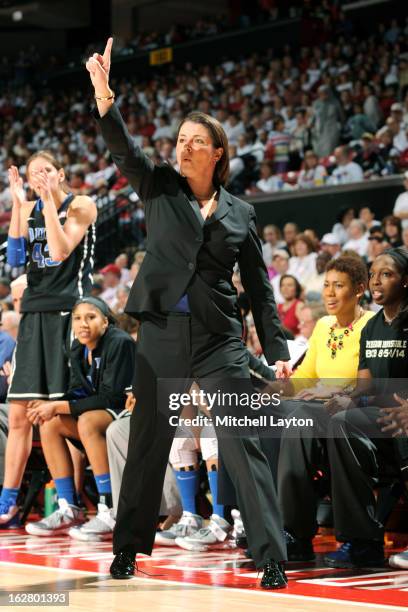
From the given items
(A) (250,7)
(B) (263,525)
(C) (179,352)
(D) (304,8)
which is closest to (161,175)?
(C) (179,352)

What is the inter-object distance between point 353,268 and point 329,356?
1.50 feet

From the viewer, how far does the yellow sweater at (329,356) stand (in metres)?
5.03

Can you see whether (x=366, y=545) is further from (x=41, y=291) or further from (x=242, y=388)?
(x=41, y=291)

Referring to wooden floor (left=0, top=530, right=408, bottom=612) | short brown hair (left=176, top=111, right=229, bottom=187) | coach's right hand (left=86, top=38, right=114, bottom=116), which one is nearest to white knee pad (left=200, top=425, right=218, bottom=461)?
wooden floor (left=0, top=530, right=408, bottom=612)

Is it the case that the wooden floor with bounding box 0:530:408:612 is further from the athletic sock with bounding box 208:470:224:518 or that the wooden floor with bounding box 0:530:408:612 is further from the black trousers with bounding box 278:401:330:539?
the athletic sock with bounding box 208:470:224:518

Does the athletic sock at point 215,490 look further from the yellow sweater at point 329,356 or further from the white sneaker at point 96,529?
the yellow sweater at point 329,356

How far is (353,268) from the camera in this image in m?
5.07

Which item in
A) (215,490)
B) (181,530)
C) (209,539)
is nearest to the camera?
(209,539)

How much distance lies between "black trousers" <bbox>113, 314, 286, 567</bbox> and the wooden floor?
25cm

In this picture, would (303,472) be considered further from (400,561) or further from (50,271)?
(50,271)

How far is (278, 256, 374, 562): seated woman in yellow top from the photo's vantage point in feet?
15.2

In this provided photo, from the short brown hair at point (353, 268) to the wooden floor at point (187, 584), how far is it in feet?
4.52

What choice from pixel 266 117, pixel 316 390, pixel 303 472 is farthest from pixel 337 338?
pixel 266 117

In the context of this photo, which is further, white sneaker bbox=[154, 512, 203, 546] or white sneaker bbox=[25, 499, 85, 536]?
white sneaker bbox=[25, 499, 85, 536]
